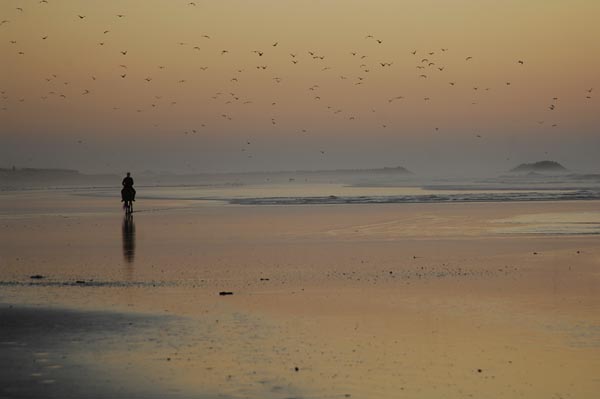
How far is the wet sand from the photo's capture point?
35.3 feet

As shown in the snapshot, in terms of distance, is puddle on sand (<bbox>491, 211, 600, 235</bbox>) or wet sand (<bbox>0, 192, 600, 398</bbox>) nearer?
wet sand (<bbox>0, 192, 600, 398</bbox>)

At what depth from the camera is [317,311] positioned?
15.2 m

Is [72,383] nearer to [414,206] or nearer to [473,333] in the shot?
[473,333]

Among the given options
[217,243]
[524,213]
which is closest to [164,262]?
[217,243]

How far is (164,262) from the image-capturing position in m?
22.8

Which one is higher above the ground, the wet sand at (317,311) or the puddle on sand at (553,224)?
the puddle on sand at (553,224)

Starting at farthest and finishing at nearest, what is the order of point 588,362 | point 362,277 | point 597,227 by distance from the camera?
point 597,227, point 362,277, point 588,362

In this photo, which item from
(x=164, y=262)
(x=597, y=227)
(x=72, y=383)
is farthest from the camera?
(x=597, y=227)

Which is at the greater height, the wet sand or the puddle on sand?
the puddle on sand

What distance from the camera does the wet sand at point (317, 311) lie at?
35.3 ft

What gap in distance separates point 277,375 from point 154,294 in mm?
6876

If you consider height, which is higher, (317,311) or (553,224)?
(553,224)

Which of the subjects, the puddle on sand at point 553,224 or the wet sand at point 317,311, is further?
the puddle on sand at point 553,224

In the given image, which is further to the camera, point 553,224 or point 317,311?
point 553,224
